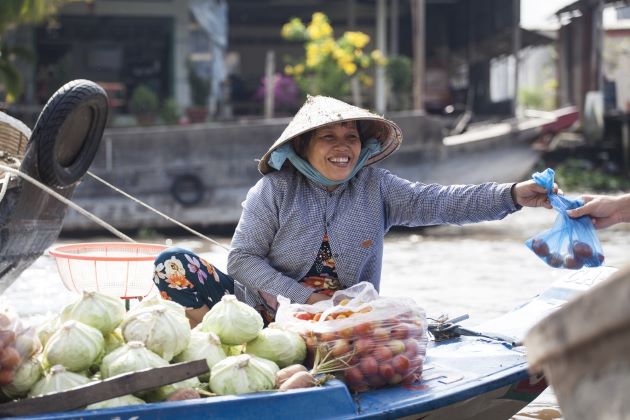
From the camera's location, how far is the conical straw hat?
139 inches

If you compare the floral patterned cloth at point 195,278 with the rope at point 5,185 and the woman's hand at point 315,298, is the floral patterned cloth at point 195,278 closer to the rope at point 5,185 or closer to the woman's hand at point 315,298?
the woman's hand at point 315,298

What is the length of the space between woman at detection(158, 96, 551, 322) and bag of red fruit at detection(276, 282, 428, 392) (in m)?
0.49

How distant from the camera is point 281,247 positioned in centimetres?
360

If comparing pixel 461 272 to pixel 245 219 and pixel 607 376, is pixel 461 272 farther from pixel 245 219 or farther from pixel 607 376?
pixel 607 376

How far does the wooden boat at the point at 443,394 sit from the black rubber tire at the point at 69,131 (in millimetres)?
2024

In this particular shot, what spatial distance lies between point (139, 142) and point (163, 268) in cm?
790

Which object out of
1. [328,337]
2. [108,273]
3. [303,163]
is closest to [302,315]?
[328,337]

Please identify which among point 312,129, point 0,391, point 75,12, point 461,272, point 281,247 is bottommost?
point 461,272

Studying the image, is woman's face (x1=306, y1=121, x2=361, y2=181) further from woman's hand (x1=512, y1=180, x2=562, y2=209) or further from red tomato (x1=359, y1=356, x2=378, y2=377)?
red tomato (x1=359, y1=356, x2=378, y2=377)

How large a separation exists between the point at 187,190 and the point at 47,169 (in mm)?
7171

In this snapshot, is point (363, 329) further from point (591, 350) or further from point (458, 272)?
point (458, 272)

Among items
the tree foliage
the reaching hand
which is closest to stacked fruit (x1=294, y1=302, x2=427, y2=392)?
the reaching hand

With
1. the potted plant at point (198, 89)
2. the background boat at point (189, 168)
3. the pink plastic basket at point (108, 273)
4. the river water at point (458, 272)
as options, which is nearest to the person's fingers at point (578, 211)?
the river water at point (458, 272)

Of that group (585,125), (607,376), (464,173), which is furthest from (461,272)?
(585,125)
